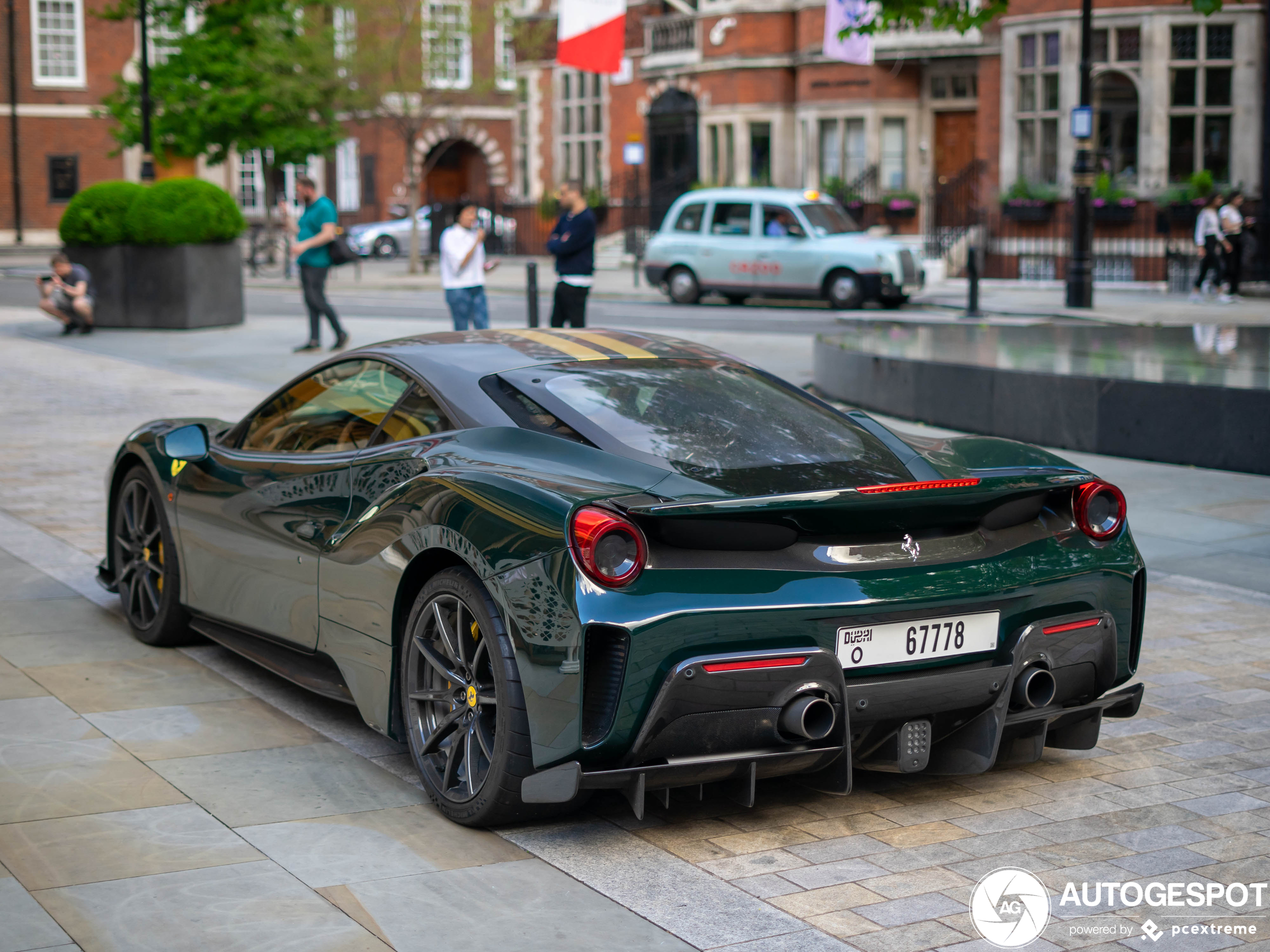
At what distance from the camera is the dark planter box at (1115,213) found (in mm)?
29938

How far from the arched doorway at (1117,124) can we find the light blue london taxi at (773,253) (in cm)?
634

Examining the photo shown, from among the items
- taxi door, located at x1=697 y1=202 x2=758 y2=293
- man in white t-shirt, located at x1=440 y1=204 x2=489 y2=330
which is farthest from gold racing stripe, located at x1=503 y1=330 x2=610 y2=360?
taxi door, located at x1=697 y1=202 x2=758 y2=293

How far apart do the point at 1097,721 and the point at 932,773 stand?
575mm

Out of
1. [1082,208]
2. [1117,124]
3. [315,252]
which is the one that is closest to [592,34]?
[1082,208]

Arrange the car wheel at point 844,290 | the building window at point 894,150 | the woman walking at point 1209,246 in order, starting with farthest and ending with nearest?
the building window at point 894,150, the car wheel at point 844,290, the woman walking at point 1209,246

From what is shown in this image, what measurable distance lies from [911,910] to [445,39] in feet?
117

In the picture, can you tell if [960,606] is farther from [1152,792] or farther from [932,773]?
[1152,792]

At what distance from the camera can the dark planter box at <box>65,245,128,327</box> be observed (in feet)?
72.3

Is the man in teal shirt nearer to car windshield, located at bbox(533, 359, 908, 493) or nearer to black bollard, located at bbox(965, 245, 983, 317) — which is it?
black bollard, located at bbox(965, 245, 983, 317)

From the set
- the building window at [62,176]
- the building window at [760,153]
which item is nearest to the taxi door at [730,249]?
the building window at [760,153]

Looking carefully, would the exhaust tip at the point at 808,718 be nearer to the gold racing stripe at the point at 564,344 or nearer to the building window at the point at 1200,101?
the gold racing stripe at the point at 564,344

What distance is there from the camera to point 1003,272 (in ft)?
104

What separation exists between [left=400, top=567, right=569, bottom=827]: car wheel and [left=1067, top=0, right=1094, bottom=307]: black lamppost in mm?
21315

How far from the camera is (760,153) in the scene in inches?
1548
